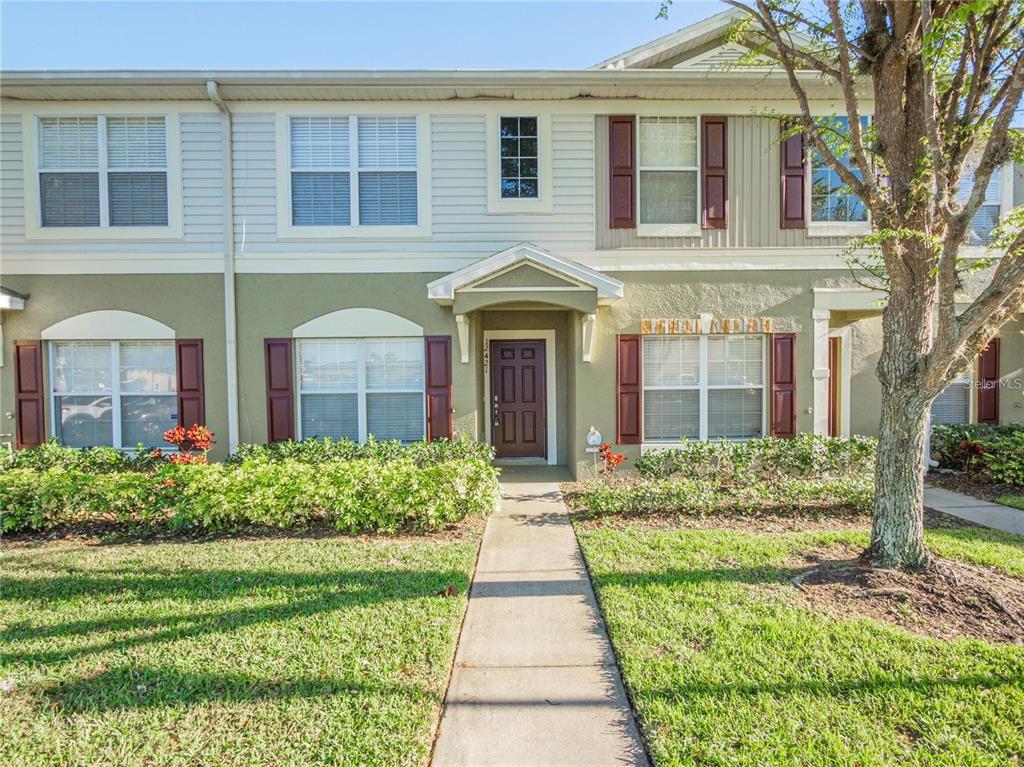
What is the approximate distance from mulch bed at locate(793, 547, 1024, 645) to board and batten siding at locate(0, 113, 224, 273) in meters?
8.67

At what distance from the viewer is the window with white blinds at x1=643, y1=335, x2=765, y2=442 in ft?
27.2

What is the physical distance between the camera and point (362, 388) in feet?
26.9

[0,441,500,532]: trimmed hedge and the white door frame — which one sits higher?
the white door frame

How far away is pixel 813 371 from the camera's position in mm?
8289

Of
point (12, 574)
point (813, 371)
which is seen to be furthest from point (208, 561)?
point (813, 371)

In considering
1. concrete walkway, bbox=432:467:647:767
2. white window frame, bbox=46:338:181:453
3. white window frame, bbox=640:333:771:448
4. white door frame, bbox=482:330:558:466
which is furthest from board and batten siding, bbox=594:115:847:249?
white window frame, bbox=46:338:181:453

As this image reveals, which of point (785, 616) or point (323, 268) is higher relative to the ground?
point (323, 268)

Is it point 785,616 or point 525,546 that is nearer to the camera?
point 785,616

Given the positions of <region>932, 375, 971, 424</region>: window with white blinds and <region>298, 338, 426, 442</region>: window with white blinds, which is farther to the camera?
<region>932, 375, 971, 424</region>: window with white blinds

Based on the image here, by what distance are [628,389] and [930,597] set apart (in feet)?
15.1

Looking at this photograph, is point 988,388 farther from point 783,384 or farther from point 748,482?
point 748,482

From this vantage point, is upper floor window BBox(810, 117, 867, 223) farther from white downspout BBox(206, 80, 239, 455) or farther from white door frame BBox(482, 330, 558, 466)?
white downspout BBox(206, 80, 239, 455)

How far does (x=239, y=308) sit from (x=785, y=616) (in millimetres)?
7949

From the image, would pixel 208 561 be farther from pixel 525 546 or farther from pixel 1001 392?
pixel 1001 392
